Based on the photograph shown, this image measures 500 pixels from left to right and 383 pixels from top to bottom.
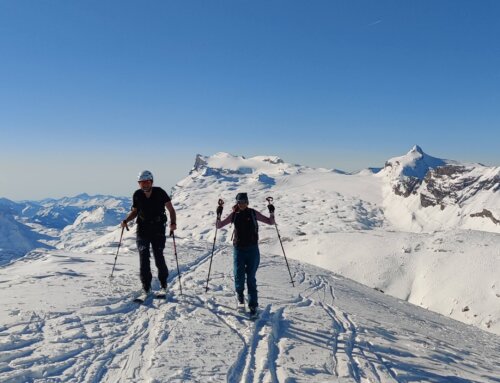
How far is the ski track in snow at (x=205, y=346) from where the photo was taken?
8.15 metres

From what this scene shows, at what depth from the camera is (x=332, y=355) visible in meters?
9.73

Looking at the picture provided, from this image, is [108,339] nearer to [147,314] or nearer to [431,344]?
[147,314]

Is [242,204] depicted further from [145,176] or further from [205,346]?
[205,346]

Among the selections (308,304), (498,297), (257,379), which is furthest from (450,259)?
(257,379)

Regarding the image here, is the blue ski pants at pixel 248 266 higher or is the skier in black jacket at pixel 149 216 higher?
the skier in black jacket at pixel 149 216

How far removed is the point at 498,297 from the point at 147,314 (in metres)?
90.6

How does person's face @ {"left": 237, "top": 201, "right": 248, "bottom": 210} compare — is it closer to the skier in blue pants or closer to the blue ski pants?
the skier in blue pants

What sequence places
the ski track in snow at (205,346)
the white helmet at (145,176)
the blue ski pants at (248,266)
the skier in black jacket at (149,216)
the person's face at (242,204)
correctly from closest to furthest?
the ski track in snow at (205,346) → the blue ski pants at (248,266) → the person's face at (242,204) → the white helmet at (145,176) → the skier in black jacket at (149,216)

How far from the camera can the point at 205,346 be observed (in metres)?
9.66

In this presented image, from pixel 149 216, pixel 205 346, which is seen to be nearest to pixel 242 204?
pixel 149 216

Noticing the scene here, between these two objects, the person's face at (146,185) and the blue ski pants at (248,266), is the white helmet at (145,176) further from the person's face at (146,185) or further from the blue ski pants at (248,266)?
the blue ski pants at (248,266)

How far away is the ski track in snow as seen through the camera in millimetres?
8148

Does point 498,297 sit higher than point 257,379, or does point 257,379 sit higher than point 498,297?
point 257,379

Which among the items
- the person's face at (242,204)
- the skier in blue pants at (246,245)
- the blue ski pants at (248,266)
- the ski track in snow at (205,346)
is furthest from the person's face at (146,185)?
the ski track in snow at (205,346)
